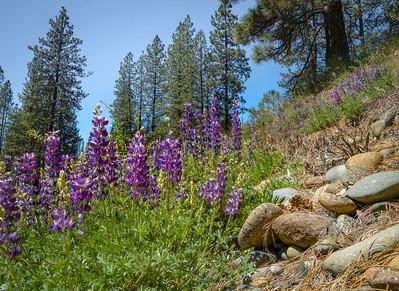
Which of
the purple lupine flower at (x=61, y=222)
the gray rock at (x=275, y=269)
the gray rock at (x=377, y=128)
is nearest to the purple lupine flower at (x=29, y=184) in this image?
the purple lupine flower at (x=61, y=222)

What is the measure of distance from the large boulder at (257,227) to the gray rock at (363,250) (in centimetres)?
89

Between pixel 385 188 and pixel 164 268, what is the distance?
6.40ft

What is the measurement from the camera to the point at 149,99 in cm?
4184

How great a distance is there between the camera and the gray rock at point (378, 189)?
297 cm

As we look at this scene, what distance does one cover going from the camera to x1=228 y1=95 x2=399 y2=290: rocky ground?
229 cm

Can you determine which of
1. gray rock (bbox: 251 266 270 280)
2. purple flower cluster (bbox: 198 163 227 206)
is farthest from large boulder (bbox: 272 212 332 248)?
purple flower cluster (bbox: 198 163 227 206)

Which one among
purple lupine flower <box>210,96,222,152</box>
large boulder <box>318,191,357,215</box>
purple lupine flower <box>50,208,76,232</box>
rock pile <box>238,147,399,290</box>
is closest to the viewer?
purple lupine flower <box>50,208,76,232</box>

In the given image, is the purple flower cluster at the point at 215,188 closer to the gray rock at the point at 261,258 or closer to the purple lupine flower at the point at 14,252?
the gray rock at the point at 261,258

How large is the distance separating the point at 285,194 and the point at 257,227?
986 mm

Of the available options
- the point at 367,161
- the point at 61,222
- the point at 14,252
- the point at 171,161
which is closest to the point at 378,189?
the point at 367,161

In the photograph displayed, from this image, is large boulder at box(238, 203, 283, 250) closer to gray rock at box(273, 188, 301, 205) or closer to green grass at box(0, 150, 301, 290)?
green grass at box(0, 150, 301, 290)

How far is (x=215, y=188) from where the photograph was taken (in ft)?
11.5

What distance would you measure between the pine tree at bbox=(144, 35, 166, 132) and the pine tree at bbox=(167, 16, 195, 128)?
2054mm

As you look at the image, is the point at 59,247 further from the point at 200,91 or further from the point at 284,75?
the point at 200,91
